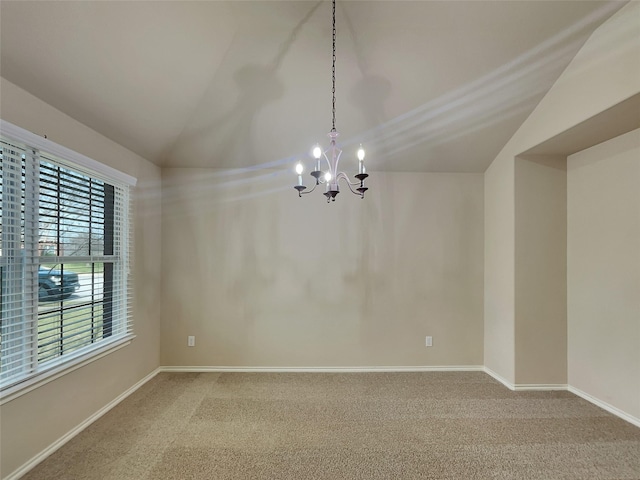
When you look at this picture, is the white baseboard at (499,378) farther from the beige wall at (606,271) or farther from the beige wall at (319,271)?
the beige wall at (606,271)

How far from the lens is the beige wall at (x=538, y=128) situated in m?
1.99

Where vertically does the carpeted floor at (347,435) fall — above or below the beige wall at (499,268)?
below

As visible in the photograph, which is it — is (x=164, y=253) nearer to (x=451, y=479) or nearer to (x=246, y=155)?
(x=246, y=155)

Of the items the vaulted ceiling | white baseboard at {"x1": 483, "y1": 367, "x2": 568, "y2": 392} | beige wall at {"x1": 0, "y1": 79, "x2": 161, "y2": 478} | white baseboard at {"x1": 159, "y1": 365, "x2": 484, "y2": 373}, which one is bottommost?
white baseboard at {"x1": 159, "y1": 365, "x2": 484, "y2": 373}

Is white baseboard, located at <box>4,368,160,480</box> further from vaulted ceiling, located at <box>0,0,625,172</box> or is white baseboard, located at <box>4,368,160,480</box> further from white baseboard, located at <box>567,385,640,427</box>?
white baseboard, located at <box>567,385,640,427</box>

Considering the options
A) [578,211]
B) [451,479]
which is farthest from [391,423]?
[578,211]

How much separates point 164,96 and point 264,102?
85 centimetres

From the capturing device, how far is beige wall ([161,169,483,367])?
11.5 feet

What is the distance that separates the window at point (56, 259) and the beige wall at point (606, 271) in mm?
4502

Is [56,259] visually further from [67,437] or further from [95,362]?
[67,437]

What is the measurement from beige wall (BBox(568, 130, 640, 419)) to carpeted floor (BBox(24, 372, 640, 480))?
34cm

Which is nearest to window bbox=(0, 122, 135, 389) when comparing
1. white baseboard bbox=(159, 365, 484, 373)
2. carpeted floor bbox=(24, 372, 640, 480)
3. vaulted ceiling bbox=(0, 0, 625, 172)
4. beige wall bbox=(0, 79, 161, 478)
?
beige wall bbox=(0, 79, 161, 478)

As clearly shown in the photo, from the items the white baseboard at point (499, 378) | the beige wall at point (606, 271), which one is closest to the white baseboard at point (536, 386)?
the white baseboard at point (499, 378)

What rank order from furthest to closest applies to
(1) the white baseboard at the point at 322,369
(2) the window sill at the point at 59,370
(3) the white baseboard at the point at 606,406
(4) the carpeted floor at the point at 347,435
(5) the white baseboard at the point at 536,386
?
(1) the white baseboard at the point at 322,369, (5) the white baseboard at the point at 536,386, (3) the white baseboard at the point at 606,406, (4) the carpeted floor at the point at 347,435, (2) the window sill at the point at 59,370
